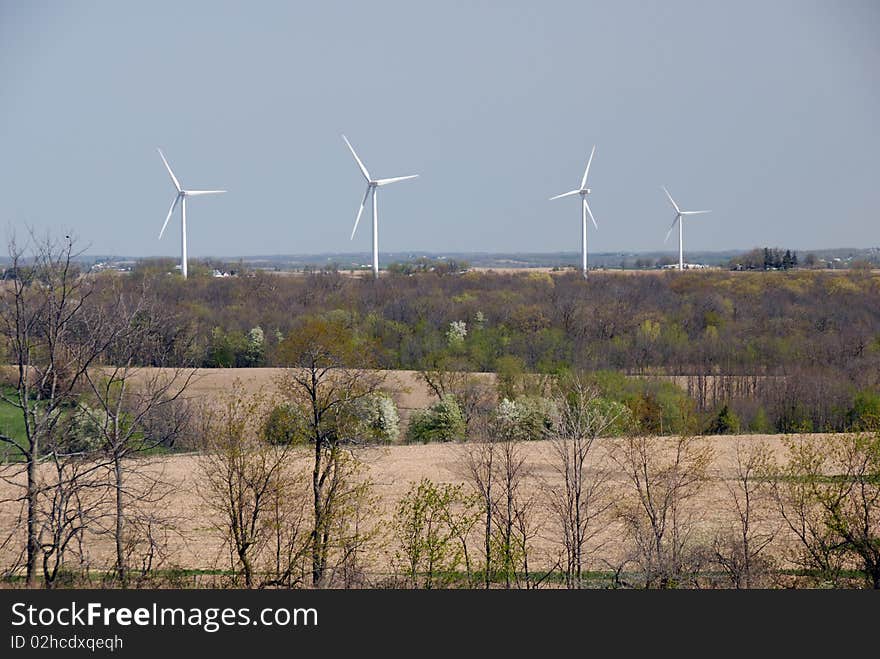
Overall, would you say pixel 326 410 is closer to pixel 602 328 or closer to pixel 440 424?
pixel 440 424

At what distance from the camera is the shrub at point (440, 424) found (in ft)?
144

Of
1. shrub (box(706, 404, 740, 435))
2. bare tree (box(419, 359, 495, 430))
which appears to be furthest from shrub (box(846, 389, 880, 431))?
bare tree (box(419, 359, 495, 430))

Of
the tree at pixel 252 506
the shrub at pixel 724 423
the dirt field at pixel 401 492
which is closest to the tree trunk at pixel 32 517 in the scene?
the dirt field at pixel 401 492

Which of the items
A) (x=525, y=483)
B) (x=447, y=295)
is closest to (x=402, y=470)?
(x=525, y=483)

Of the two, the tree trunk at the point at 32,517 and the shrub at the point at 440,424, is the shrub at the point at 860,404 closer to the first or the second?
the shrub at the point at 440,424

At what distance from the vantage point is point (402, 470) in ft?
123

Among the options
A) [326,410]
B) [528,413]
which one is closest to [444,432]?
[528,413]

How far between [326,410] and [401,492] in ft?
38.1

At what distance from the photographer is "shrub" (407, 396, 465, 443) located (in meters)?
44.0

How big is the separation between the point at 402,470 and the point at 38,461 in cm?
2171

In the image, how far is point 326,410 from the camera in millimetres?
23344

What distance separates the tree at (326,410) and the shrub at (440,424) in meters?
12.8

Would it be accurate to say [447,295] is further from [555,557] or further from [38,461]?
[38,461]

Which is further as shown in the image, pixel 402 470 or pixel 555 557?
pixel 402 470
